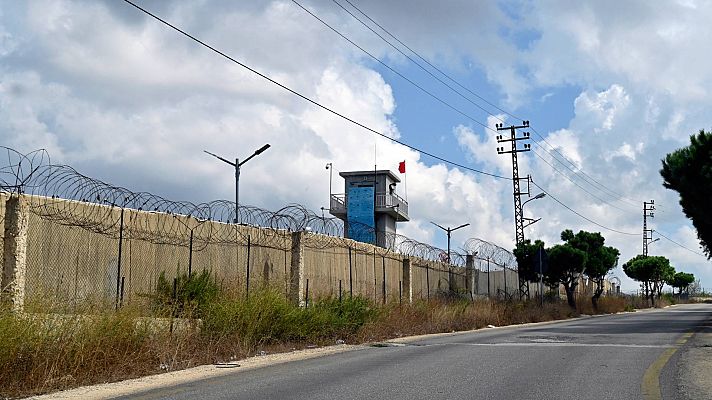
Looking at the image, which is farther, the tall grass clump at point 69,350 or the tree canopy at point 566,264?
the tree canopy at point 566,264

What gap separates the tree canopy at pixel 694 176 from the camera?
3159 centimetres

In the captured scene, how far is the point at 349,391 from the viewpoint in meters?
10.5

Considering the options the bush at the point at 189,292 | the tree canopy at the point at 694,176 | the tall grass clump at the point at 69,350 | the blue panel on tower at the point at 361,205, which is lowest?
the tall grass clump at the point at 69,350

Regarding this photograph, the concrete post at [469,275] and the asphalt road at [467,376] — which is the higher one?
the concrete post at [469,275]

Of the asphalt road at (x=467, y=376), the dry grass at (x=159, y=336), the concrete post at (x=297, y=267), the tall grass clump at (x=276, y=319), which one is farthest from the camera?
the concrete post at (x=297, y=267)

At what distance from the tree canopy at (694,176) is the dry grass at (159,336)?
14.3 m

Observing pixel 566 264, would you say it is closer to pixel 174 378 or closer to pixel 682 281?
pixel 174 378

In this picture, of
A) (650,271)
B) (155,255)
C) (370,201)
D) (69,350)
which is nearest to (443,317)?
(155,255)

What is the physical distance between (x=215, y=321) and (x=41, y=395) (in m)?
5.67

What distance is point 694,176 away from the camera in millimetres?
32250

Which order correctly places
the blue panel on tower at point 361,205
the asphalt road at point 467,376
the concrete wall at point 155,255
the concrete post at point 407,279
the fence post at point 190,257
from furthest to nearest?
the blue panel on tower at point 361,205, the concrete post at point 407,279, the fence post at point 190,257, the concrete wall at point 155,255, the asphalt road at point 467,376

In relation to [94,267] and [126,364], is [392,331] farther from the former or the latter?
[126,364]

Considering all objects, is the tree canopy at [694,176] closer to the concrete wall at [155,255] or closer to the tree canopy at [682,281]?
the concrete wall at [155,255]

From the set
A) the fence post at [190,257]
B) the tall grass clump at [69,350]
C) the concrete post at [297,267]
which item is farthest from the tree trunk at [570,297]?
the tall grass clump at [69,350]
